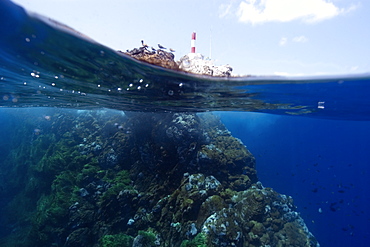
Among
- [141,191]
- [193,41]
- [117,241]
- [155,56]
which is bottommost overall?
[117,241]

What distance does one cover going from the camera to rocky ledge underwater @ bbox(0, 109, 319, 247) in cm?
1147

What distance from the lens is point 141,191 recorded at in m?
14.2

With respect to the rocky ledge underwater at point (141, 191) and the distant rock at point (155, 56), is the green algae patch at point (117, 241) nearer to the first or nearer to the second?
the rocky ledge underwater at point (141, 191)

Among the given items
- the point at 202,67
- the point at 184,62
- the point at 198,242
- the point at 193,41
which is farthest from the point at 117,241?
the point at 193,41

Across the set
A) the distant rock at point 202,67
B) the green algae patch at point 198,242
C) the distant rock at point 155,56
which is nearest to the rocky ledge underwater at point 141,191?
the green algae patch at point 198,242

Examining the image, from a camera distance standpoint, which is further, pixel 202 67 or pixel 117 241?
pixel 117 241

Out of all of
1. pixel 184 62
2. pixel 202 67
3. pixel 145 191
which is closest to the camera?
pixel 184 62

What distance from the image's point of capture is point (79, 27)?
616cm

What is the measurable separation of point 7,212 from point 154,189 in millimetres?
15580

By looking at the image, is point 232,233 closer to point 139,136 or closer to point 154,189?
point 154,189

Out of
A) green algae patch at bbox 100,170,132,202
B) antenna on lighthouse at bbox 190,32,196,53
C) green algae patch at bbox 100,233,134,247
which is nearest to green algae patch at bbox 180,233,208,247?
green algae patch at bbox 100,233,134,247

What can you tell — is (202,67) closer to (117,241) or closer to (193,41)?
(193,41)

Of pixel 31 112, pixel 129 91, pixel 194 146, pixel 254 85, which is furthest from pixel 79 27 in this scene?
pixel 31 112

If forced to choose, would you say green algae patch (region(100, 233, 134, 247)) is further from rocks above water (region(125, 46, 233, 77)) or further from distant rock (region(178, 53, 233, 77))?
distant rock (region(178, 53, 233, 77))
